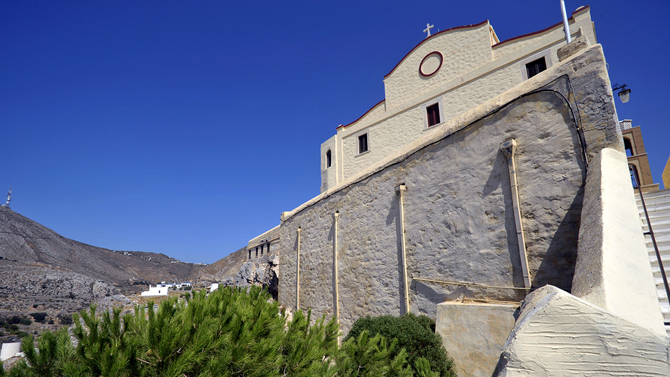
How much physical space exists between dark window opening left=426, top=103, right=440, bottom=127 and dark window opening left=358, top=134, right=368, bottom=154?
3449 millimetres

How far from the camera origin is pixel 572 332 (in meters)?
2.01

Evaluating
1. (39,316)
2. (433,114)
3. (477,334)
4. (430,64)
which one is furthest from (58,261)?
(477,334)

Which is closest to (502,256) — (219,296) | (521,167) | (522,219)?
(522,219)

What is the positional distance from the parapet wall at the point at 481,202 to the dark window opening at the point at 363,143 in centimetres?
814

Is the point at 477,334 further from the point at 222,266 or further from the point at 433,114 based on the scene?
the point at 222,266

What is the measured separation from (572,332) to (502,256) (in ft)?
10.8

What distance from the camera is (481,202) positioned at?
5.60 m

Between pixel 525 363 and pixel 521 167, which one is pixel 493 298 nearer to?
pixel 521 167

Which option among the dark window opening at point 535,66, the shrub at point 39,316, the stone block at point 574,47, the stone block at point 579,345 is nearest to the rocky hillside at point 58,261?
the shrub at point 39,316

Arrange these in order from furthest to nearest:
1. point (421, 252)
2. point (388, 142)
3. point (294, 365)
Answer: point (388, 142) < point (421, 252) < point (294, 365)

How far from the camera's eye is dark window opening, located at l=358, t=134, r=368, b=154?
54.7 feet

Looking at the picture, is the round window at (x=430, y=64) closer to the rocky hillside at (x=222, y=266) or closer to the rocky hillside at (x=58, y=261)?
the rocky hillside at (x=222, y=266)

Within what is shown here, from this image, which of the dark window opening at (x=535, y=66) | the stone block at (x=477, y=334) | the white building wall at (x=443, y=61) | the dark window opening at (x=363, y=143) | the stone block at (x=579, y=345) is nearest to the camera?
the stone block at (x=579, y=345)

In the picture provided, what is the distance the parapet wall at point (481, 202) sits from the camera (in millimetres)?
4551
